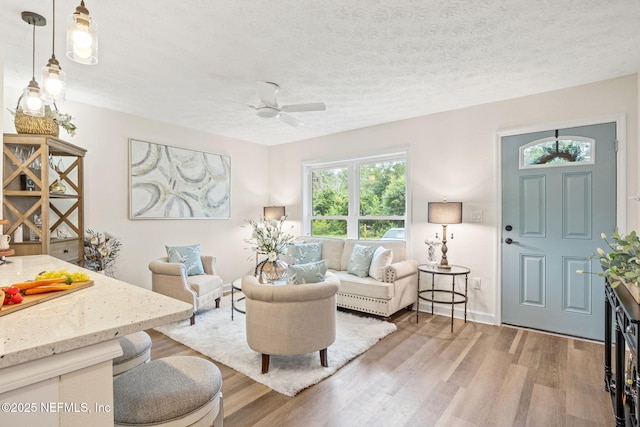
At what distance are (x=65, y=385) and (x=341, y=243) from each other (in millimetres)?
4064

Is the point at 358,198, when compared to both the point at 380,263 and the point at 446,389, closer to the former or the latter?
the point at 380,263

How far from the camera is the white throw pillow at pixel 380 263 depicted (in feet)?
12.2

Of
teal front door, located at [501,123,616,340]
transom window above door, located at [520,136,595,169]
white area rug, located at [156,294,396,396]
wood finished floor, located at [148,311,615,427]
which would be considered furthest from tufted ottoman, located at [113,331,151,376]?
transom window above door, located at [520,136,595,169]

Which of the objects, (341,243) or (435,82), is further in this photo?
(341,243)

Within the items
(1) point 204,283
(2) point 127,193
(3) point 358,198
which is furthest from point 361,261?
(2) point 127,193

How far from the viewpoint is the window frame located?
4.29 metres

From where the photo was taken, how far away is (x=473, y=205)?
373cm

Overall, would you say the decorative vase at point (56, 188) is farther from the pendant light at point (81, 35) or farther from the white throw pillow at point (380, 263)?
the white throw pillow at point (380, 263)

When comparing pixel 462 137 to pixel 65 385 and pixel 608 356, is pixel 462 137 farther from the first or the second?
pixel 65 385

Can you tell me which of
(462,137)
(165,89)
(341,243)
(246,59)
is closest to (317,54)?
(246,59)

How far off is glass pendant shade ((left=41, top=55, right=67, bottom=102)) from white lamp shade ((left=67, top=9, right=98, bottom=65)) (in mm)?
378

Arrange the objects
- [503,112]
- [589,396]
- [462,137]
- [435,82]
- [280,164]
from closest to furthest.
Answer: [589,396] < [435,82] < [503,112] < [462,137] < [280,164]

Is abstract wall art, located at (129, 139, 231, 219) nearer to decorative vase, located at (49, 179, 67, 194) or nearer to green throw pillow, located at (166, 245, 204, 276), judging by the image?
green throw pillow, located at (166, 245, 204, 276)

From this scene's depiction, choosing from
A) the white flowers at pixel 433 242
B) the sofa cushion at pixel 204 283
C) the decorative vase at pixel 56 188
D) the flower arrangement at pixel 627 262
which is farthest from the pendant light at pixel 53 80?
the white flowers at pixel 433 242
